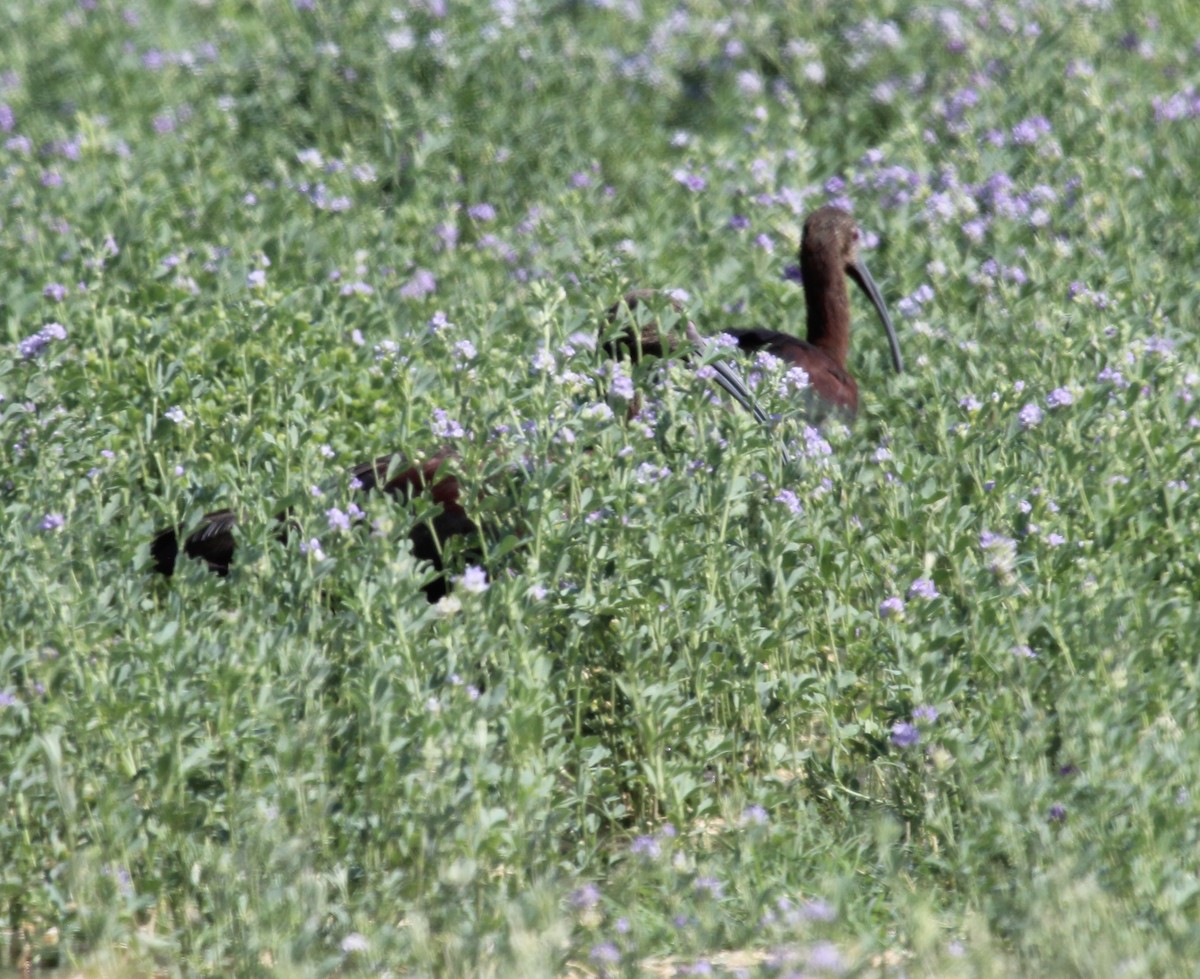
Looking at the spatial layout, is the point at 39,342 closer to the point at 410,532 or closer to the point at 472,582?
the point at 410,532

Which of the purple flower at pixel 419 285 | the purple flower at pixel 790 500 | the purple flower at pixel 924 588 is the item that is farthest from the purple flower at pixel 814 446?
the purple flower at pixel 419 285

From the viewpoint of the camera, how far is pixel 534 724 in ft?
10.8

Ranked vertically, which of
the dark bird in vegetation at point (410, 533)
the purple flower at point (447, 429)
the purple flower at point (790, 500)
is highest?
the purple flower at point (447, 429)

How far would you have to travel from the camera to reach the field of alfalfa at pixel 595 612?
10.3ft

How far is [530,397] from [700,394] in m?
0.42

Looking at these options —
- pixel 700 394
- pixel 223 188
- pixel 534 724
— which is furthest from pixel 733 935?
pixel 223 188

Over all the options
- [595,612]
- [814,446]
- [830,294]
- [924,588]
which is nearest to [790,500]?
[814,446]

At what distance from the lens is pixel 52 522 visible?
384cm

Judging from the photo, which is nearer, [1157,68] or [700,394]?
[700,394]

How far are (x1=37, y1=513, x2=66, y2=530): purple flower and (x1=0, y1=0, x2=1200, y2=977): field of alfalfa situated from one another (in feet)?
0.08

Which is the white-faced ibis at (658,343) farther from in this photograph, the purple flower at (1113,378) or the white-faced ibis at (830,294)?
the purple flower at (1113,378)

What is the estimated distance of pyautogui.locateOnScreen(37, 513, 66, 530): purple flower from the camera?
3.83 metres

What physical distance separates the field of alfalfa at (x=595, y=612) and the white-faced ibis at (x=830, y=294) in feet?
0.43

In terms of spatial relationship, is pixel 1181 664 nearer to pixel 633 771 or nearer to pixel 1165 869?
pixel 1165 869
